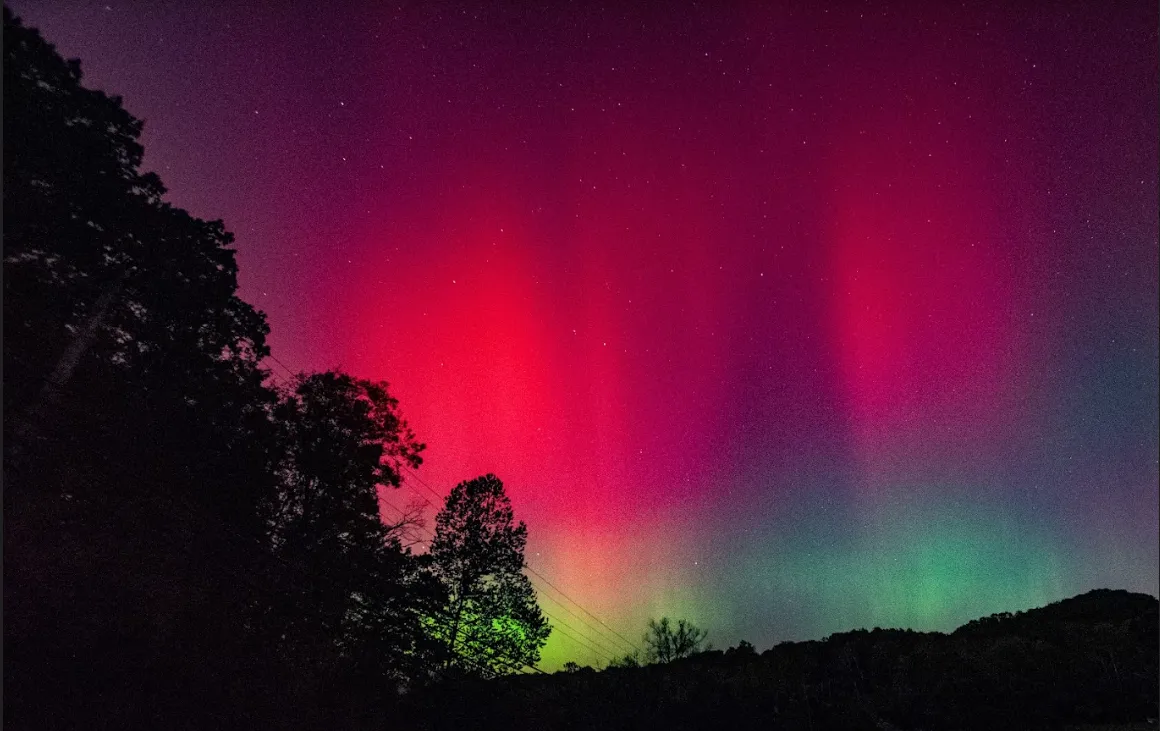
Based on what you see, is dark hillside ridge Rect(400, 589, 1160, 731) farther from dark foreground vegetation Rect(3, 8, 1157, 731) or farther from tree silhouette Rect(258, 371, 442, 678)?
tree silhouette Rect(258, 371, 442, 678)

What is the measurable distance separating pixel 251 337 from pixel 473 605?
17.7 meters

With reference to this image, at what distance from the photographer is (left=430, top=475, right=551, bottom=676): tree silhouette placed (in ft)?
91.9

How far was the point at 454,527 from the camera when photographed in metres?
29.3

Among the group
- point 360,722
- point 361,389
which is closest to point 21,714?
point 360,722

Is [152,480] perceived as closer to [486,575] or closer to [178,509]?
[178,509]

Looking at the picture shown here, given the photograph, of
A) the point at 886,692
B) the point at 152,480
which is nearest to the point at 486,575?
the point at 152,480

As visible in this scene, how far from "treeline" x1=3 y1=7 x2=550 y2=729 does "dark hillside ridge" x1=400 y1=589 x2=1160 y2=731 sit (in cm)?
734

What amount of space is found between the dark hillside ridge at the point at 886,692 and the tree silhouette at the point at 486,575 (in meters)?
1.84

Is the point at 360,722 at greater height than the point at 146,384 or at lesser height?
lesser

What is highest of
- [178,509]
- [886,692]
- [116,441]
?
[886,692]

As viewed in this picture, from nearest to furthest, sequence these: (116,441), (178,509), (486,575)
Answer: (116,441) → (178,509) → (486,575)

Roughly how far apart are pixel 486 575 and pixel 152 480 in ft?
59.8

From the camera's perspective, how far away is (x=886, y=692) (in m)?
55.9

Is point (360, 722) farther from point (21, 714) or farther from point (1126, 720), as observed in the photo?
point (1126, 720)
